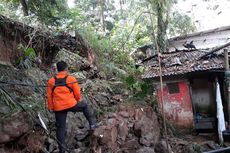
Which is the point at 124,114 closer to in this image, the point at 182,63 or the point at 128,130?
the point at 128,130

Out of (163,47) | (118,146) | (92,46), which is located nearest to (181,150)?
(118,146)

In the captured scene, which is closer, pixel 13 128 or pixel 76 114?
pixel 13 128

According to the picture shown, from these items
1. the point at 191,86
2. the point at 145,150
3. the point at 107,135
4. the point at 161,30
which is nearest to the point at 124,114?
the point at 145,150

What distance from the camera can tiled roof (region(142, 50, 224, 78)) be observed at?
1156 cm

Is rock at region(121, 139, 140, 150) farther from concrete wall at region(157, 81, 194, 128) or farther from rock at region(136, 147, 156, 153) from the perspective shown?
concrete wall at region(157, 81, 194, 128)

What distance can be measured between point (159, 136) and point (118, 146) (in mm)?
2105

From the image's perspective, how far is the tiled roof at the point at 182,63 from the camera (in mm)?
11562

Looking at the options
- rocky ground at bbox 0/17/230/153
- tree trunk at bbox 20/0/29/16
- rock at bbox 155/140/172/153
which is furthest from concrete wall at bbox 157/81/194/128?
tree trunk at bbox 20/0/29/16

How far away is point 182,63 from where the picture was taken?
1250cm

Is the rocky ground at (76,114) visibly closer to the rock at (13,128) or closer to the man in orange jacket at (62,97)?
the rock at (13,128)

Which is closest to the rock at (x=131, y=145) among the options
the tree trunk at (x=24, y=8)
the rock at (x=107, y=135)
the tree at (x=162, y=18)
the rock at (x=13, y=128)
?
the rock at (x=107, y=135)

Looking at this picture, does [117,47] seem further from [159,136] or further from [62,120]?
[62,120]

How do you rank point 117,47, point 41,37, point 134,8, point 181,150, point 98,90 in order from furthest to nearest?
1. point 134,8
2. point 117,47
3. point 181,150
4. point 98,90
5. point 41,37

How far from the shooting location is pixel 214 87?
12039 mm
